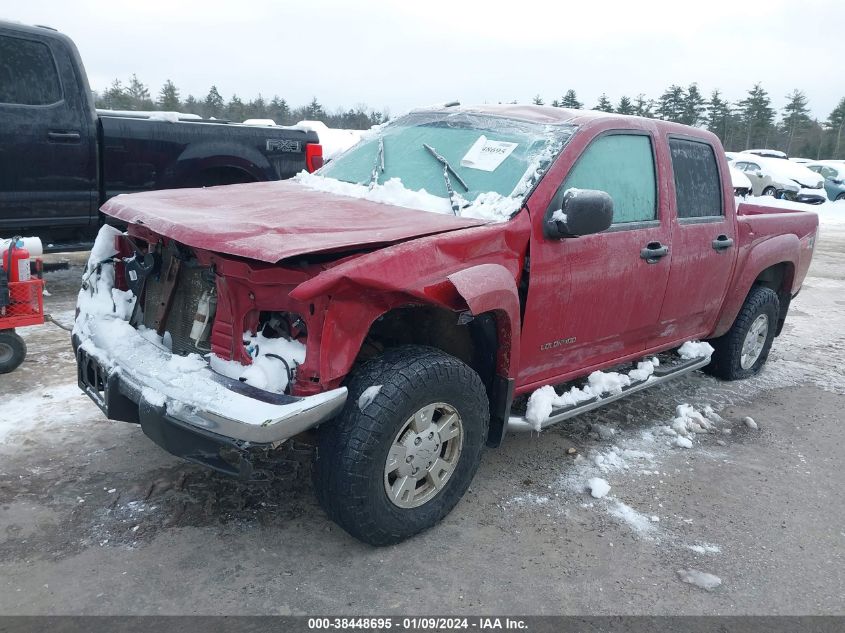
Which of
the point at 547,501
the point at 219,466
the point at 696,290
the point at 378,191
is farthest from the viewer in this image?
the point at 696,290

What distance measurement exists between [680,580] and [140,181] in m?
5.74

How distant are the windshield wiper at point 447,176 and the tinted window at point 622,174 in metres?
0.53

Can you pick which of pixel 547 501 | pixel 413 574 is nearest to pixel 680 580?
pixel 547 501

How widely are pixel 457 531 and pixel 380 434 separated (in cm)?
75

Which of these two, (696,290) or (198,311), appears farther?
(696,290)

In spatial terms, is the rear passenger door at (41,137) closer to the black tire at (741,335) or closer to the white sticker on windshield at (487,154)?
the white sticker on windshield at (487,154)

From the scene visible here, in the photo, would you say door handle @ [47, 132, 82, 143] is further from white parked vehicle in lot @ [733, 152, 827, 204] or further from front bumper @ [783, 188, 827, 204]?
front bumper @ [783, 188, 827, 204]

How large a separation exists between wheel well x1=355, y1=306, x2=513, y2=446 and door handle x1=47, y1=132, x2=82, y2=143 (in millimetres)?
4331

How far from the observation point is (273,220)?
9.67ft

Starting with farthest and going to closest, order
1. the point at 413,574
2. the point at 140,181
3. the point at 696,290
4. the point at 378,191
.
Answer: the point at 140,181 → the point at 696,290 → the point at 378,191 → the point at 413,574

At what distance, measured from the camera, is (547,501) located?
134 inches

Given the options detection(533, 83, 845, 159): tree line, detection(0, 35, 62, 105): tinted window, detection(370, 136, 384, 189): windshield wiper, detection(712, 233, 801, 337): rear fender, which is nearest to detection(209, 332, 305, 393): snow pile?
detection(370, 136, 384, 189): windshield wiper

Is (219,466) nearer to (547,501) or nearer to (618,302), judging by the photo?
(547,501)

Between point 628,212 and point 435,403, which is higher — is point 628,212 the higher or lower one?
the higher one
